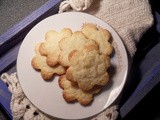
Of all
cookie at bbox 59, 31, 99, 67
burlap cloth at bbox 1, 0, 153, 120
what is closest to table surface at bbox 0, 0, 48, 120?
burlap cloth at bbox 1, 0, 153, 120

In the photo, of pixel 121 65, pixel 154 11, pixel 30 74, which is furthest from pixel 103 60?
pixel 154 11

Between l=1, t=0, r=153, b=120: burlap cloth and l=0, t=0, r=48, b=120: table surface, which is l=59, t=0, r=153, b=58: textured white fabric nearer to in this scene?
l=1, t=0, r=153, b=120: burlap cloth

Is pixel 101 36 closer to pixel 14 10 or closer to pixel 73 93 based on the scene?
pixel 73 93

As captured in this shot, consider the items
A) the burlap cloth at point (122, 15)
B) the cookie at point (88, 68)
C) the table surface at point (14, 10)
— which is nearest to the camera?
the cookie at point (88, 68)

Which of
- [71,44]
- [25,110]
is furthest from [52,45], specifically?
[25,110]

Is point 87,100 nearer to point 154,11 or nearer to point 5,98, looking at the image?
point 5,98

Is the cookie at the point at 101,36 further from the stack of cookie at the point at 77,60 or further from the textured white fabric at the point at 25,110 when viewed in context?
the textured white fabric at the point at 25,110

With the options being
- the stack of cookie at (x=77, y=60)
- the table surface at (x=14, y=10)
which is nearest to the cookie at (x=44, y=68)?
the stack of cookie at (x=77, y=60)
